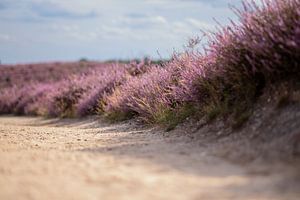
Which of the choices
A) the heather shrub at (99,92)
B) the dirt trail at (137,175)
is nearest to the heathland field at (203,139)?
the dirt trail at (137,175)

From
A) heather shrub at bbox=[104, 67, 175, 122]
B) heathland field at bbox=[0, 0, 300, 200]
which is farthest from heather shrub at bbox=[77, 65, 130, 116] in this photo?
heathland field at bbox=[0, 0, 300, 200]

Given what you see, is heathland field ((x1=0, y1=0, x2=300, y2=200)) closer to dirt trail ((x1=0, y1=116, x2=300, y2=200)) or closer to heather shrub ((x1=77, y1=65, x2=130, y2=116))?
dirt trail ((x1=0, y1=116, x2=300, y2=200))

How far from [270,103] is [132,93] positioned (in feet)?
18.7

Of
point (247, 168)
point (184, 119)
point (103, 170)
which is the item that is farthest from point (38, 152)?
point (184, 119)

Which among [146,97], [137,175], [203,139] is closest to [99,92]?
[146,97]

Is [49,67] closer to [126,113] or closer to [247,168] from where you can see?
[126,113]

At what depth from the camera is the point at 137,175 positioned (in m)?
4.68

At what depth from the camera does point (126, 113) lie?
12117 millimetres

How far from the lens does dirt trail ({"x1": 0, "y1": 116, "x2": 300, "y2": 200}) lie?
4008mm

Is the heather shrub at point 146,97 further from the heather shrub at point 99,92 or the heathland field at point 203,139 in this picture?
the heather shrub at point 99,92

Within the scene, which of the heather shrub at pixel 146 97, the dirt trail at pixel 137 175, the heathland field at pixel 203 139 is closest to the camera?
the dirt trail at pixel 137 175

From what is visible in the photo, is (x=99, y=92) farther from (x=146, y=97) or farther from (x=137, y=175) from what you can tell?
(x=137, y=175)

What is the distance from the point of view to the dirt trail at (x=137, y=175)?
13.1 ft

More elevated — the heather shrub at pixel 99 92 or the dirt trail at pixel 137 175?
the heather shrub at pixel 99 92
